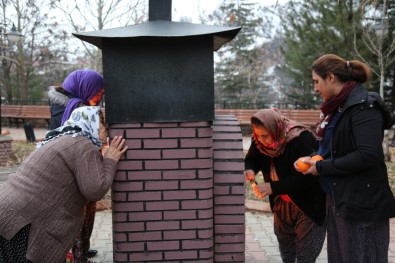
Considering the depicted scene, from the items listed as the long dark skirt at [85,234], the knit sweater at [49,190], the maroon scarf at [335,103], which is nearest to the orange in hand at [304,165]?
the maroon scarf at [335,103]

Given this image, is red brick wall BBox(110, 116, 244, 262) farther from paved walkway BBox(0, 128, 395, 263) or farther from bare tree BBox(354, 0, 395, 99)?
bare tree BBox(354, 0, 395, 99)

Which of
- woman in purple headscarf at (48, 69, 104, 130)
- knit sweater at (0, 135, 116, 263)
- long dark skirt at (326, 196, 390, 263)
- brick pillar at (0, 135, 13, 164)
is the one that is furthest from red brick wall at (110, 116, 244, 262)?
brick pillar at (0, 135, 13, 164)

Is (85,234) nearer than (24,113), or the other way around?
(85,234)

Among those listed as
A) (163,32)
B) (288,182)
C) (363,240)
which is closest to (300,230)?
(288,182)

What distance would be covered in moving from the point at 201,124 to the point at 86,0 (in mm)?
13403

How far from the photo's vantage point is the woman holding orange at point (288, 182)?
9.43 ft

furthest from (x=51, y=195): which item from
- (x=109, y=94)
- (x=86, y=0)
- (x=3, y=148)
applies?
(x=86, y=0)

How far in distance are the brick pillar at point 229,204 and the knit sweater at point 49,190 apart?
0.78 m

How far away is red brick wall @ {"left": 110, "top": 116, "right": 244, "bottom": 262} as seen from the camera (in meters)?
2.55

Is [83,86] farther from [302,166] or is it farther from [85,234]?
[302,166]

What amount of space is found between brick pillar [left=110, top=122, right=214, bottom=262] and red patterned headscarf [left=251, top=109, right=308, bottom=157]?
44cm

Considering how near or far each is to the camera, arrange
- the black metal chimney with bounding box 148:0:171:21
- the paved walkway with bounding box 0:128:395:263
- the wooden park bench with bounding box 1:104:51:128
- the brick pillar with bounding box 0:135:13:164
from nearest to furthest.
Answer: the black metal chimney with bounding box 148:0:171:21, the paved walkway with bounding box 0:128:395:263, the brick pillar with bounding box 0:135:13:164, the wooden park bench with bounding box 1:104:51:128

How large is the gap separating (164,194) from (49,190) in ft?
2.24

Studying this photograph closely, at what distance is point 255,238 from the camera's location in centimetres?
452
